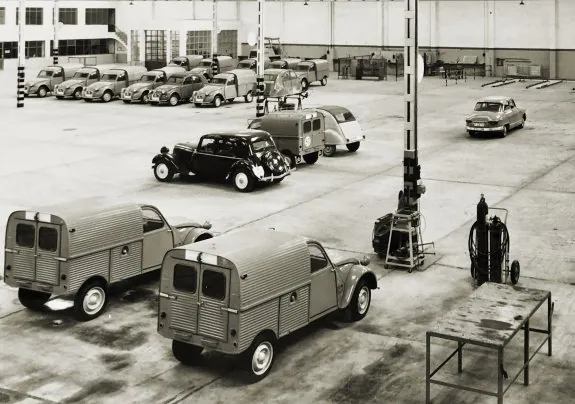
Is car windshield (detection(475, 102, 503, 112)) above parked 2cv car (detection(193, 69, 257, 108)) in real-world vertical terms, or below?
below

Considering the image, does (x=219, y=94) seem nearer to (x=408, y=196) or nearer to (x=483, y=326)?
(x=408, y=196)

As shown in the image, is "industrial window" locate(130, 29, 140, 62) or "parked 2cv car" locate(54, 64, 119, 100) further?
"industrial window" locate(130, 29, 140, 62)

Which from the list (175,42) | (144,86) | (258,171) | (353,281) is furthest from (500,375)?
(175,42)

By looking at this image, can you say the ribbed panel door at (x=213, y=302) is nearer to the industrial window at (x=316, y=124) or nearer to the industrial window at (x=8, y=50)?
the industrial window at (x=316, y=124)

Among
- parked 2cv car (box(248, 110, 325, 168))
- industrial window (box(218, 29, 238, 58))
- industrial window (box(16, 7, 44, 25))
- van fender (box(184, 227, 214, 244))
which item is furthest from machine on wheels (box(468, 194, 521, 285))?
industrial window (box(218, 29, 238, 58))

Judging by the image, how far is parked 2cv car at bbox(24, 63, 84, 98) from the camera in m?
46.0

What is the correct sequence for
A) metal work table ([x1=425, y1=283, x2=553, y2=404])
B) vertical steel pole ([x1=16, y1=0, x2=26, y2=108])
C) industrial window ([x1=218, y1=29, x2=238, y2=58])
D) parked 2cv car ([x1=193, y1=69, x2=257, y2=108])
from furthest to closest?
industrial window ([x1=218, y1=29, x2=238, y2=58]) → parked 2cv car ([x1=193, y1=69, x2=257, y2=108]) → vertical steel pole ([x1=16, y1=0, x2=26, y2=108]) → metal work table ([x1=425, y1=283, x2=553, y2=404])

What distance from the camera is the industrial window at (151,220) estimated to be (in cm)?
1484

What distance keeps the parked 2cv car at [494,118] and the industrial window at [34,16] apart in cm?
3835

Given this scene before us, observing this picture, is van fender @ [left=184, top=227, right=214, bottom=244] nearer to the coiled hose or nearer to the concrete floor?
the concrete floor

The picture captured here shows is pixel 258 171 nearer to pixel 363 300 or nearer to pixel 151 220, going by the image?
pixel 151 220

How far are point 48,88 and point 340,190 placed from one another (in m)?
27.7

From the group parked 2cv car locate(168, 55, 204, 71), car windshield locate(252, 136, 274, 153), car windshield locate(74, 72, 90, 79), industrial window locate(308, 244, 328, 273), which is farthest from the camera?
parked 2cv car locate(168, 55, 204, 71)

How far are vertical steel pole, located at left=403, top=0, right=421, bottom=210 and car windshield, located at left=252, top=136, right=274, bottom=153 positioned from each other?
7255 millimetres
